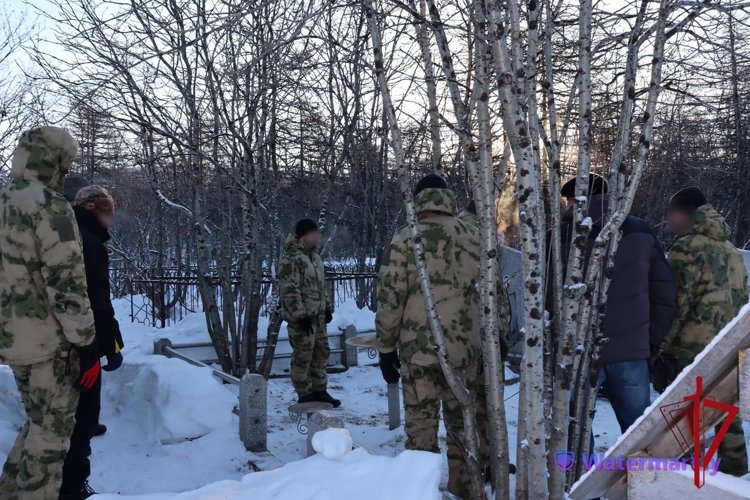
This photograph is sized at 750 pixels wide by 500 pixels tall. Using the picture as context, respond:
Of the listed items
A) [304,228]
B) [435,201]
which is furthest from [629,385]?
[304,228]

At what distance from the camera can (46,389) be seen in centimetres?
329

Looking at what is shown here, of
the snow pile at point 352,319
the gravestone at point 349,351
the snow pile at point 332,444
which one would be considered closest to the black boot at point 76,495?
the snow pile at point 332,444

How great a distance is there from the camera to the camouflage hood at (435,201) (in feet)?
12.2

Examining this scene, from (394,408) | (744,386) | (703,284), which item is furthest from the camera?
(394,408)

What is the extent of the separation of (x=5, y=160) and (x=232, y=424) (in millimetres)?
11154

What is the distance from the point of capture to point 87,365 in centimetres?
336

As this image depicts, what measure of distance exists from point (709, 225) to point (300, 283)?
371cm

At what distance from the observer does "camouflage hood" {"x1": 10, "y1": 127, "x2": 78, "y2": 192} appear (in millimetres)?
3375

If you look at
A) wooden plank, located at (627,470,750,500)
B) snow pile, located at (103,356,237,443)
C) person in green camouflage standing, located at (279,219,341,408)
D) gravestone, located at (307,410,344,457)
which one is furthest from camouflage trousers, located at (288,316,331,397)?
wooden plank, located at (627,470,750,500)

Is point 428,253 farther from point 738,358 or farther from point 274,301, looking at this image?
point 274,301

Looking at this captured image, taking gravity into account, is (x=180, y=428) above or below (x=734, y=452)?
below

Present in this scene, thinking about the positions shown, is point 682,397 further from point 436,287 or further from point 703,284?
point 703,284

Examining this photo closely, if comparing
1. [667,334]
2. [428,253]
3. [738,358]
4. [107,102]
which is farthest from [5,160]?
[738,358]

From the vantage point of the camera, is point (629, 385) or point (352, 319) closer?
point (629, 385)
